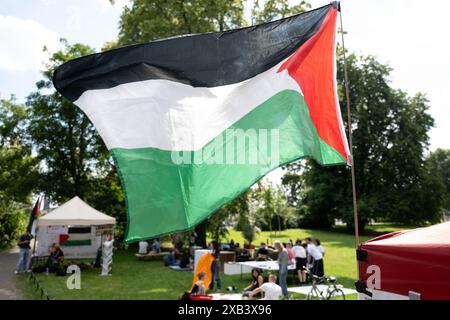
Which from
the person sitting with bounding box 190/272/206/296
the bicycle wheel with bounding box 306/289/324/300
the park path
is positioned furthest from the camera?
the park path

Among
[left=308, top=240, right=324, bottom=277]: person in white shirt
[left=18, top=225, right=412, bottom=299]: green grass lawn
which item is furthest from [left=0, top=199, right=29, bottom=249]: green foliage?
[left=308, top=240, right=324, bottom=277]: person in white shirt

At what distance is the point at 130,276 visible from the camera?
1808 cm

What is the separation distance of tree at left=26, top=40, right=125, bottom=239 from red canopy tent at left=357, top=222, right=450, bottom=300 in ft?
96.0

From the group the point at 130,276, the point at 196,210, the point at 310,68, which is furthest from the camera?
the point at 130,276

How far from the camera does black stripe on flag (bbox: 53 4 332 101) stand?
4.96m

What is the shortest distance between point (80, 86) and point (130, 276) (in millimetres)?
14761

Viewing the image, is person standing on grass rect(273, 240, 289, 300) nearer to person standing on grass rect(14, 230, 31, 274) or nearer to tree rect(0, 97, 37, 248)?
person standing on grass rect(14, 230, 31, 274)

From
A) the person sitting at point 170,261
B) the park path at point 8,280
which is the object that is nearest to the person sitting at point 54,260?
the park path at point 8,280

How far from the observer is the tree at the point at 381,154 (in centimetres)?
4159

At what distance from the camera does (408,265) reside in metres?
3.85

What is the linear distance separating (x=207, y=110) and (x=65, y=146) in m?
30.0

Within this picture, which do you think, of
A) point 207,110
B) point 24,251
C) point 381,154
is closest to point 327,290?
point 207,110
